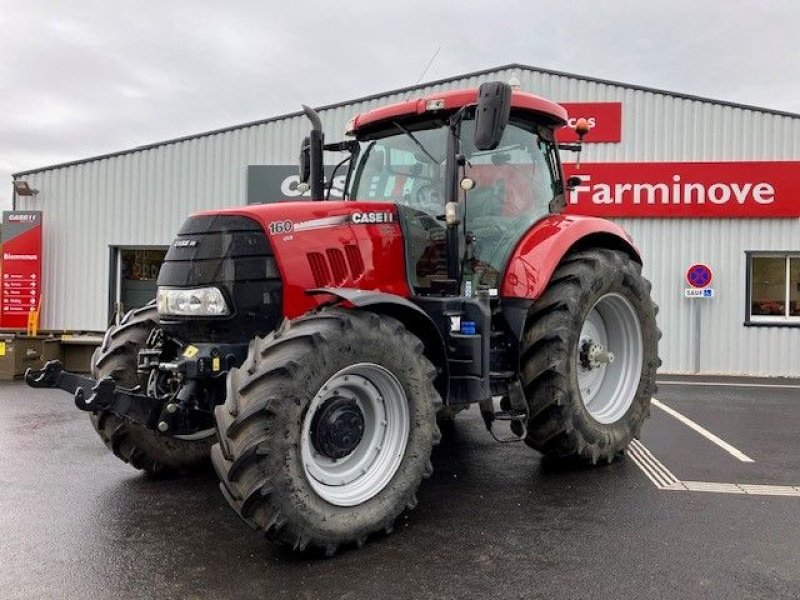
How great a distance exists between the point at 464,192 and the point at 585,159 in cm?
926

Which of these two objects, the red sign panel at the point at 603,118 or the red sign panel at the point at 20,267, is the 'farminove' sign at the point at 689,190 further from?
the red sign panel at the point at 20,267

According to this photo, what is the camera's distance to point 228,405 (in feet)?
10.1

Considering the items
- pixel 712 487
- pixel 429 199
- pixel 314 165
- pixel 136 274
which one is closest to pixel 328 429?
pixel 429 199

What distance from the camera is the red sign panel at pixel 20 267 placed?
1393cm

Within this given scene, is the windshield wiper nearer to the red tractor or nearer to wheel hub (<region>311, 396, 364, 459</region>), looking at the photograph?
the red tractor

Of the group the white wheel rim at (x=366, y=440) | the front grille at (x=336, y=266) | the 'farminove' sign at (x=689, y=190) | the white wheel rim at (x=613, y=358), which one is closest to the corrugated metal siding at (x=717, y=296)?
the 'farminove' sign at (x=689, y=190)

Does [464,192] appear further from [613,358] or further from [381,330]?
[613,358]

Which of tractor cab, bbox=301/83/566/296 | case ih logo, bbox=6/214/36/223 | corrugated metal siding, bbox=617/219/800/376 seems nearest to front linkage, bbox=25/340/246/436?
tractor cab, bbox=301/83/566/296

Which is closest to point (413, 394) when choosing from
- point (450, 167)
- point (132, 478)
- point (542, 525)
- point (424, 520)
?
point (424, 520)

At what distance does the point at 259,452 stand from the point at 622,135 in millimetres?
11554

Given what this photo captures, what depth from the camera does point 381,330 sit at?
345cm

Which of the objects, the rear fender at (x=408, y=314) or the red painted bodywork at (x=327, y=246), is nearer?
Answer: the rear fender at (x=408, y=314)

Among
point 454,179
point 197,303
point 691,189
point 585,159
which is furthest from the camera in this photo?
point 585,159

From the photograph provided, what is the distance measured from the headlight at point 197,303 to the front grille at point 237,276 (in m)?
0.03
